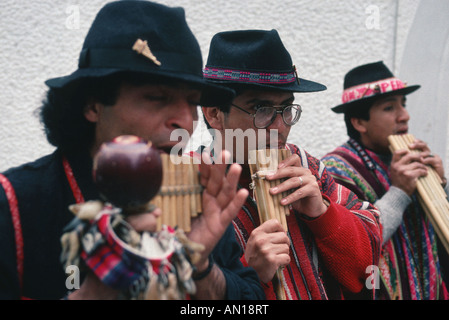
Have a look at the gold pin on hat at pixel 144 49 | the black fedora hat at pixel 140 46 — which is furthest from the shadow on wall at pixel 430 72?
the gold pin on hat at pixel 144 49

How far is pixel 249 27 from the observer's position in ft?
11.9

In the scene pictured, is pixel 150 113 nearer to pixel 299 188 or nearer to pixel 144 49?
pixel 144 49

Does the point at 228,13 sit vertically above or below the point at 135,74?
above

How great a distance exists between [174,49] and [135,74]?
0.55 ft

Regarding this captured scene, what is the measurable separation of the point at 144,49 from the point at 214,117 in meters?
0.92

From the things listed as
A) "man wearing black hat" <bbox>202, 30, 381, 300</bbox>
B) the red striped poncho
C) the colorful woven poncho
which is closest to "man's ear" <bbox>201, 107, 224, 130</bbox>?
"man wearing black hat" <bbox>202, 30, 381, 300</bbox>

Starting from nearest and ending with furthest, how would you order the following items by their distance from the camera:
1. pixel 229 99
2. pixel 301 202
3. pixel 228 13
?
pixel 229 99, pixel 301 202, pixel 228 13

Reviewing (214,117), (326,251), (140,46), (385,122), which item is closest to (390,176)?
(385,122)

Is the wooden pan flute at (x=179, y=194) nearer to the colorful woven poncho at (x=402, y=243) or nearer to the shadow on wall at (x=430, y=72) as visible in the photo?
the colorful woven poncho at (x=402, y=243)

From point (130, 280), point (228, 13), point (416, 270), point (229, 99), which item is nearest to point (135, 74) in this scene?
point (229, 99)

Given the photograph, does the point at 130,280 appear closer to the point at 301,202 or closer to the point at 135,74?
the point at 135,74

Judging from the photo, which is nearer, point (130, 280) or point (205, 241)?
point (130, 280)
